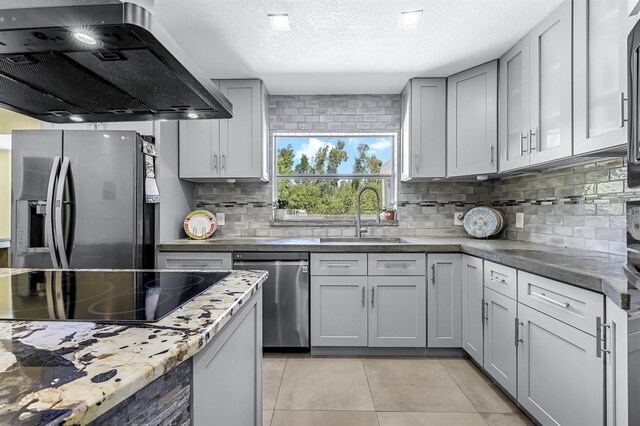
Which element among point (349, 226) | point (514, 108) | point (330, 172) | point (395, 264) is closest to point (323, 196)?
point (330, 172)

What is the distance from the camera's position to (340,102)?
3.35m

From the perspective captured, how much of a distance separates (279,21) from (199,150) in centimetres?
142

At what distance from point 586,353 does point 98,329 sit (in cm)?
175

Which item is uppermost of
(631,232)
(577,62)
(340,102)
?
(340,102)

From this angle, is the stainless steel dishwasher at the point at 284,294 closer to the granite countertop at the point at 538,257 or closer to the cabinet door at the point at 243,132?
the granite countertop at the point at 538,257

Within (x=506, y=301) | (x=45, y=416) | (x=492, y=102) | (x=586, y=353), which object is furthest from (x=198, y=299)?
(x=492, y=102)

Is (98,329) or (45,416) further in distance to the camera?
(98,329)

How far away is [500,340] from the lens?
204 cm

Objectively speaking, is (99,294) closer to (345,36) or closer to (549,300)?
(549,300)

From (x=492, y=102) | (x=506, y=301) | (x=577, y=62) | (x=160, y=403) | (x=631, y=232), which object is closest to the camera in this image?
(x=160, y=403)

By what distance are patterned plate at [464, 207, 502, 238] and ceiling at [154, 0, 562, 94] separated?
50.0 inches

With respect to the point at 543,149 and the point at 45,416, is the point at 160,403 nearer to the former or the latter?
the point at 45,416

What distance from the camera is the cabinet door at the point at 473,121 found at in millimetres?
2662

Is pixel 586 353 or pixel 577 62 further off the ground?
pixel 577 62
